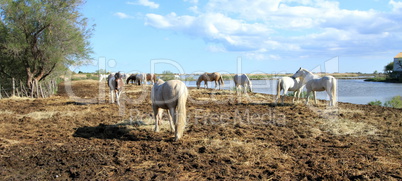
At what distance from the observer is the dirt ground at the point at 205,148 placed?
4.40 meters

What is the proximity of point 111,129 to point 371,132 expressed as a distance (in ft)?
24.2

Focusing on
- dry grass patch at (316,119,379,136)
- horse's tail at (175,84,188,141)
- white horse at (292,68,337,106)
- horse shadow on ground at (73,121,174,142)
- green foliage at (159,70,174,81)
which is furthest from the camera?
green foliage at (159,70,174,81)

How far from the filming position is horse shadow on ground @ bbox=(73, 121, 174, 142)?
21.6 ft

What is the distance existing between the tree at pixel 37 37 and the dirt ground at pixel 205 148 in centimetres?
852

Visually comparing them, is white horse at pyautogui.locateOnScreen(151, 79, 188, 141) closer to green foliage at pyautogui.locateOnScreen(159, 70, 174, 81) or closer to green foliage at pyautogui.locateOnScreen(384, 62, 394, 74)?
green foliage at pyautogui.locateOnScreen(159, 70, 174, 81)

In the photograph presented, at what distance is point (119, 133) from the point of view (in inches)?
279

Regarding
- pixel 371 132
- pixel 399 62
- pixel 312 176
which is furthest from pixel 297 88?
pixel 399 62

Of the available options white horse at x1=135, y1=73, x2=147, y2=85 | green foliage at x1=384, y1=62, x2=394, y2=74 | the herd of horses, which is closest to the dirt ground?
the herd of horses

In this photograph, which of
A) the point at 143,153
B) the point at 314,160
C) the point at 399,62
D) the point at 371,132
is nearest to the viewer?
the point at 314,160

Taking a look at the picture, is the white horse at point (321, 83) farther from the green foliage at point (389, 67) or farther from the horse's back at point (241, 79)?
the green foliage at point (389, 67)

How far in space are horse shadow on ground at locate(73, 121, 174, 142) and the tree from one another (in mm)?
11277

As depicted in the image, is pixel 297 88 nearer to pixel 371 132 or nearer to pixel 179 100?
pixel 371 132

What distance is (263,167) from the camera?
15.3 ft

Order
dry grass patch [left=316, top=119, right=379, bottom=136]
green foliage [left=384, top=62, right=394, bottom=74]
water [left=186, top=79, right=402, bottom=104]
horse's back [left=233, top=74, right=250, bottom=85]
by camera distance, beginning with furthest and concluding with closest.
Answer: green foliage [left=384, top=62, right=394, bottom=74] < horse's back [left=233, top=74, right=250, bottom=85] < water [left=186, top=79, right=402, bottom=104] < dry grass patch [left=316, top=119, right=379, bottom=136]
